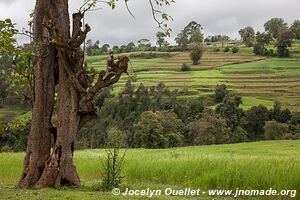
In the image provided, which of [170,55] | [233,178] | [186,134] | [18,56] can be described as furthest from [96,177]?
[170,55]

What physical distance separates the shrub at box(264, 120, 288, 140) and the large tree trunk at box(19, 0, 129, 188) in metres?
68.9

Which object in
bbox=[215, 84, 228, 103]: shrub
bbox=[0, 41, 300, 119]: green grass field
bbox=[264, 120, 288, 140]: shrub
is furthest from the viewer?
bbox=[0, 41, 300, 119]: green grass field

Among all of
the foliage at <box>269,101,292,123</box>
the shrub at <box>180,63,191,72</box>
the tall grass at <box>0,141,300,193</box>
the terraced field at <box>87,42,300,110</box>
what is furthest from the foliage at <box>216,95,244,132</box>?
the tall grass at <box>0,141,300,193</box>

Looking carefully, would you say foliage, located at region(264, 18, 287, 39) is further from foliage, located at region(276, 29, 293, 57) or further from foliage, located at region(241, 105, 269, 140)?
foliage, located at region(241, 105, 269, 140)

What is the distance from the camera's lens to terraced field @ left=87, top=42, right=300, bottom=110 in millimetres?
104688

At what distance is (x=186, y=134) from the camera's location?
82625 mm

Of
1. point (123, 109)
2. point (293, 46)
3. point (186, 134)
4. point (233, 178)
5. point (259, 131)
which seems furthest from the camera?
point (293, 46)

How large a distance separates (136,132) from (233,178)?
2143 inches

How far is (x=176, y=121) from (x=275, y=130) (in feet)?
59.0

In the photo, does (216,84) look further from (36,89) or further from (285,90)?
(36,89)

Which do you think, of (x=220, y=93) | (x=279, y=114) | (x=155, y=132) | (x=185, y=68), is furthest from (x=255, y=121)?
(x=185, y=68)

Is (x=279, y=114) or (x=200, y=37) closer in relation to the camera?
(x=279, y=114)

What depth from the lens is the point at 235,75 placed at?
398 feet

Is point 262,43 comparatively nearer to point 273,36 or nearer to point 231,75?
point 273,36
